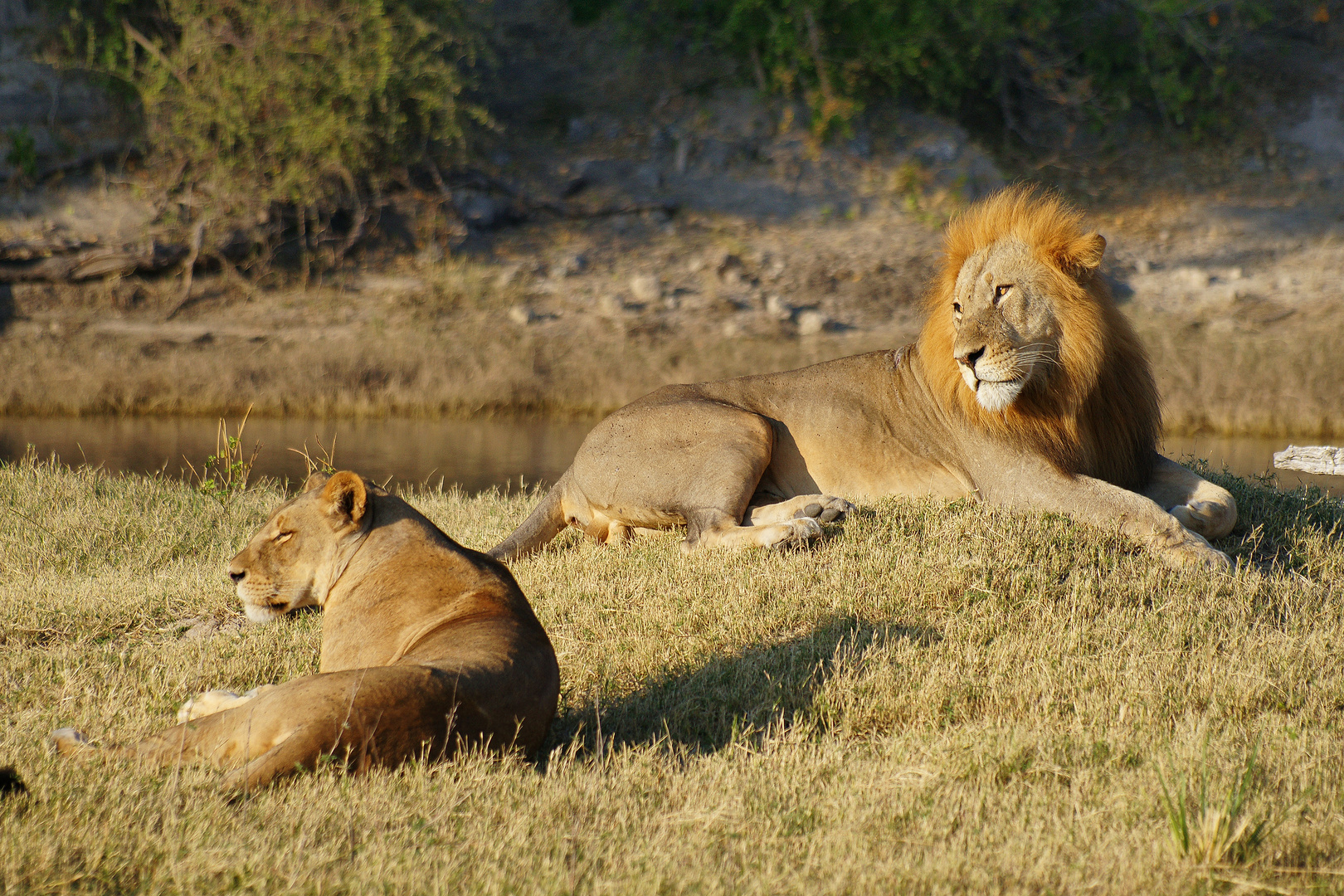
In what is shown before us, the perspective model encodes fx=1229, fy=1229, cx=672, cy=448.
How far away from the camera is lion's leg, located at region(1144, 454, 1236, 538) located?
6035 mm

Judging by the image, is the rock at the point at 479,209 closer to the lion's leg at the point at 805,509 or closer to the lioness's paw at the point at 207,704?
the lion's leg at the point at 805,509

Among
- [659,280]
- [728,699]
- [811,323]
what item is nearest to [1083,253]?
[728,699]

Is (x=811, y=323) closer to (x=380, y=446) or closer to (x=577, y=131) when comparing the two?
(x=380, y=446)

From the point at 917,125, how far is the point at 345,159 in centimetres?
905

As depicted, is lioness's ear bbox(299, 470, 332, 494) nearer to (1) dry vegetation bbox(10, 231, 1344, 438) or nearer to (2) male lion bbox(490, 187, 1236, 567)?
(2) male lion bbox(490, 187, 1236, 567)

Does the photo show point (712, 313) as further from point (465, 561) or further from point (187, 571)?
point (465, 561)

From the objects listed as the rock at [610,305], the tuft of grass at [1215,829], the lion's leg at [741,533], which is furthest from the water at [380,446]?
the tuft of grass at [1215,829]

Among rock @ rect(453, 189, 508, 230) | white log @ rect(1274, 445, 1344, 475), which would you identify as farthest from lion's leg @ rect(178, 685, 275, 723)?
rock @ rect(453, 189, 508, 230)

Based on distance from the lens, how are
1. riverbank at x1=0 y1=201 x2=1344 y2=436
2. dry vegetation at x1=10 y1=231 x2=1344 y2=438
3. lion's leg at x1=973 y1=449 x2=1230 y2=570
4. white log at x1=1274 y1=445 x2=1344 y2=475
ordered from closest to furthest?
lion's leg at x1=973 y1=449 x2=1230 y2=570, white log at x1=1274 y1=445 x2=1344 y2=475, dry vegetation at x1=10 y1=231 x2=1344 y2=438, riverbank at x1=0 y1=201 x2=1344 y2=436

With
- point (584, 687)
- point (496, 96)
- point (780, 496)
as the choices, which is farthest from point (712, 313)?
point (584, 687)

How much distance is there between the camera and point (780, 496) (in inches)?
257

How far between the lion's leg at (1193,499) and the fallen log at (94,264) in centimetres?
1347

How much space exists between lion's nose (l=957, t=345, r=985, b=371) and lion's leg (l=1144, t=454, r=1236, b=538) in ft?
4.40

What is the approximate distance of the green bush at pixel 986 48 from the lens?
63.8 feet
